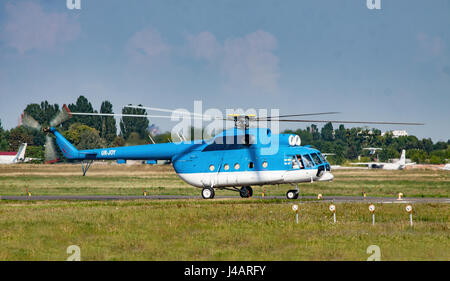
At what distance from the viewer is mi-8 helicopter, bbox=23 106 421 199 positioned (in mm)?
38406

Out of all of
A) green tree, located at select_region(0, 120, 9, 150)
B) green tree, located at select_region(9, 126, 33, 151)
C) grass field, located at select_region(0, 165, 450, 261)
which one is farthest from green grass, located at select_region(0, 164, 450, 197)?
green tree, located at select_region(0, 120, 9, 150)

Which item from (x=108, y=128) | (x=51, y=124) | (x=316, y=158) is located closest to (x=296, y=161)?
(x=316, y=158)

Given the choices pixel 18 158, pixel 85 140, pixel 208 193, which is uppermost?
pixel 85 140

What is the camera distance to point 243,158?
129 ft

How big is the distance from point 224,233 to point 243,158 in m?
16.5

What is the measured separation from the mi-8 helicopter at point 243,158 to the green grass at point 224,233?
6.23 meters

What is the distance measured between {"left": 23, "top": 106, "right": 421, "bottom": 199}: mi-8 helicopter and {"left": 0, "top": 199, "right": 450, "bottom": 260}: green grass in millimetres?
6229

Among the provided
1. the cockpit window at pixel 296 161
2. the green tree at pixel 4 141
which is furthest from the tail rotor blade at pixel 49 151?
the green tree at pixel 4 141

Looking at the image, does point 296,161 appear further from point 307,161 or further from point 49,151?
point 49,151

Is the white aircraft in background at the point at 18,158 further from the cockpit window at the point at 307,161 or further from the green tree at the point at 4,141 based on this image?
the cockpit window at the point at 307,161

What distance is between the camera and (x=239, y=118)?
1465 inches

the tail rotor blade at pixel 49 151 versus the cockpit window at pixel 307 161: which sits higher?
the tail rotor blade at pixel 49 151

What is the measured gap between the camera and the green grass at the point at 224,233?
19.0 meters

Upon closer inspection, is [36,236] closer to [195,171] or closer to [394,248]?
[394,248]
